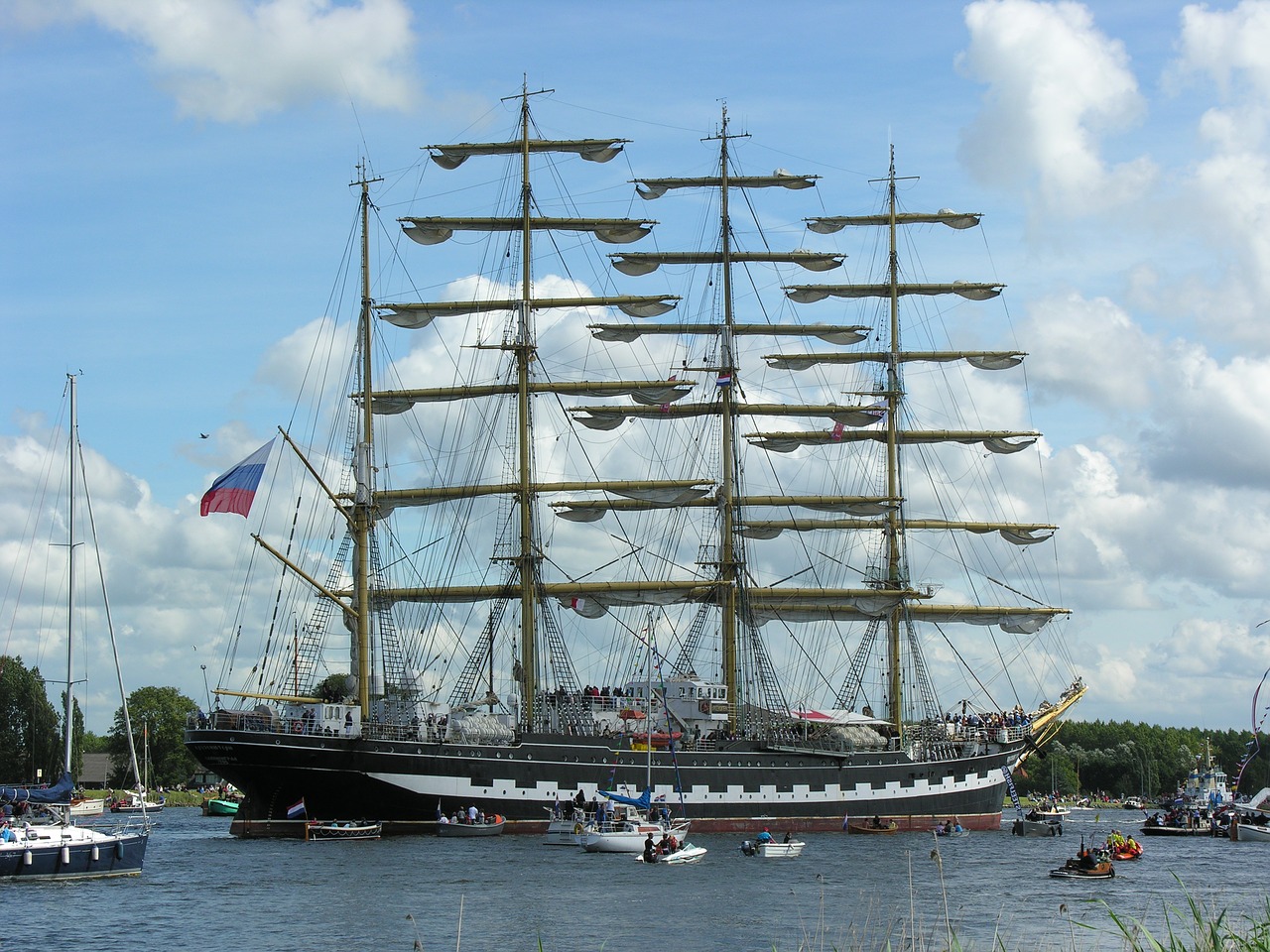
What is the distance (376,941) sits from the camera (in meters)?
38.2

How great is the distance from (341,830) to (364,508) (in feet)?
48.5

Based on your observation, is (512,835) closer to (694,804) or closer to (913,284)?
(694,804)

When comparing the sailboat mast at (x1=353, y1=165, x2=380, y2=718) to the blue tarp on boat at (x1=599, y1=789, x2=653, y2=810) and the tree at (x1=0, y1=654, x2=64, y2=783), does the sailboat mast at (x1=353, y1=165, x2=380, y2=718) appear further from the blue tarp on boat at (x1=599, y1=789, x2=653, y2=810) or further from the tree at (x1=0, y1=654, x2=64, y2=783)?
the tree at (x1=0, y1=654, x2=64, y2=783)

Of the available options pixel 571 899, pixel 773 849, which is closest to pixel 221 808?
pixel 773 849

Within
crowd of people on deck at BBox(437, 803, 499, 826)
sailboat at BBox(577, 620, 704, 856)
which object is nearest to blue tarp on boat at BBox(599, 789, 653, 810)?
sailboat at BBox(577, 620, 704, 856)

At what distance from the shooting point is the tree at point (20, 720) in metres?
114

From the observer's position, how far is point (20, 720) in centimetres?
11900

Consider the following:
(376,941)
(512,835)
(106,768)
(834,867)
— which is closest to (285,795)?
(512,835)

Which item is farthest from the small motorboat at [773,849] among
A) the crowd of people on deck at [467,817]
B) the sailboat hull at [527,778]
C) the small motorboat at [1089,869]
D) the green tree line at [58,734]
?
the green tree line at [58,734]

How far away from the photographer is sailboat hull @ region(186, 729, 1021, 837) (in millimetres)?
63656

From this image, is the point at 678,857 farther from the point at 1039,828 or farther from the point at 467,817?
Result: the point at 1039,828

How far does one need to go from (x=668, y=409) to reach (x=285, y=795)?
30698mm

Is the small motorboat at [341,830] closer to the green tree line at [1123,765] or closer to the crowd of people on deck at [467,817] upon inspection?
the crowd of people on deck at [467,817]

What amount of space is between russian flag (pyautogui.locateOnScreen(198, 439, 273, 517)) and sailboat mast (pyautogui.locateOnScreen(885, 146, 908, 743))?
129 ft
